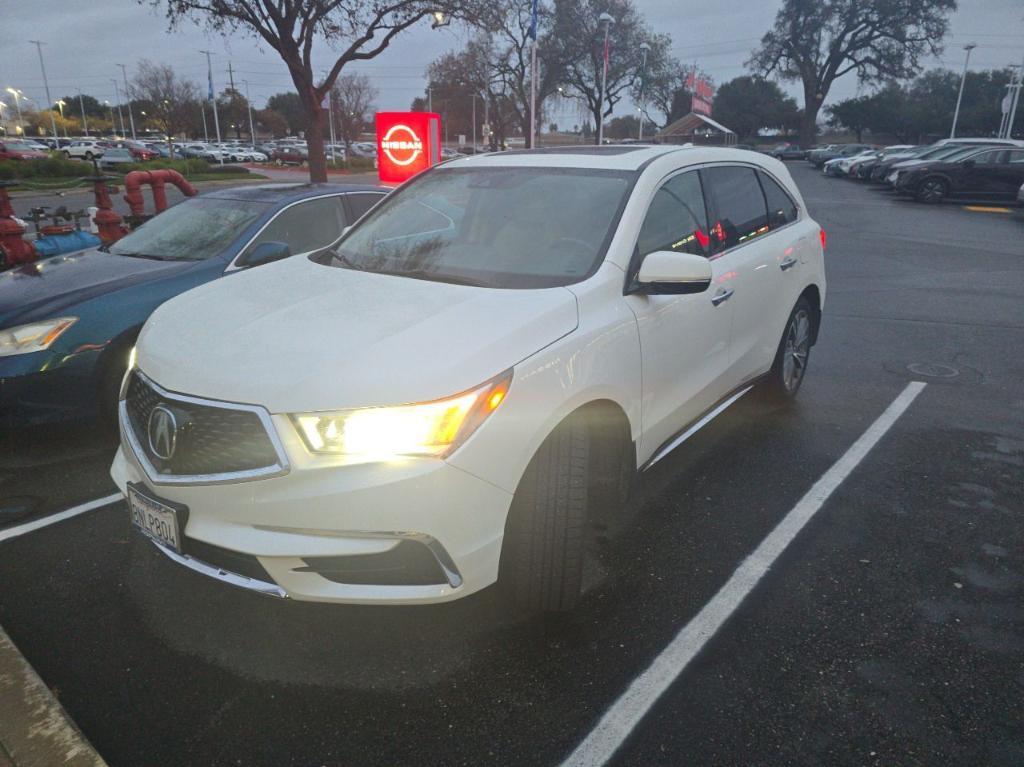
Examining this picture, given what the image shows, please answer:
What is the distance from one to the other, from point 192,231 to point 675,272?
3946 mm

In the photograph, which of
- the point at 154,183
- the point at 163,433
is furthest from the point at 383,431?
the point at 154,183

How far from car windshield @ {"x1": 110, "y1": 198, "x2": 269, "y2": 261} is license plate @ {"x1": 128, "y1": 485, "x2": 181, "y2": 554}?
9.06ft

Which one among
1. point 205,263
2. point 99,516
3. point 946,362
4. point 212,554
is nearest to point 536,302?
point 212,554

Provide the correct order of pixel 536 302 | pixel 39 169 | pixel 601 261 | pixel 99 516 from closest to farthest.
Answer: pixel 536 302 < pixel 601 261 < pixel 99 516 < pixel 39 169

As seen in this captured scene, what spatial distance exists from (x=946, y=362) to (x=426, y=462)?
6017mm

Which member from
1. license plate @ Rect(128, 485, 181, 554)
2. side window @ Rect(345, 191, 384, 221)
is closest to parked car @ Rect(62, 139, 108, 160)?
side window @ Rect(345, 191, 384, 221)

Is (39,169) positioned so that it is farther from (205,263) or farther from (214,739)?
(214,739)

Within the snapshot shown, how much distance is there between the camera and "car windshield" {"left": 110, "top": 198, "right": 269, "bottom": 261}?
5250 mm

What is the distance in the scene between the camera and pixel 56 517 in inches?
150

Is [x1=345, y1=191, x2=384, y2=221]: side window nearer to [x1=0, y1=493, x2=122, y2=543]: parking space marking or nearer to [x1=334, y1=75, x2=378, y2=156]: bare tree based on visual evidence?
[x1=0, y1=493, x2=122, y2=543]: parking space marking

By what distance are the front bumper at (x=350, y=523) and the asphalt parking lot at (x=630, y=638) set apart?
1.38 feet

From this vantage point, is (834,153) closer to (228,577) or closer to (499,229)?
(499,229)

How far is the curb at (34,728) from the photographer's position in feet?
7.32

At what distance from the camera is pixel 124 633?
9.43 ft
